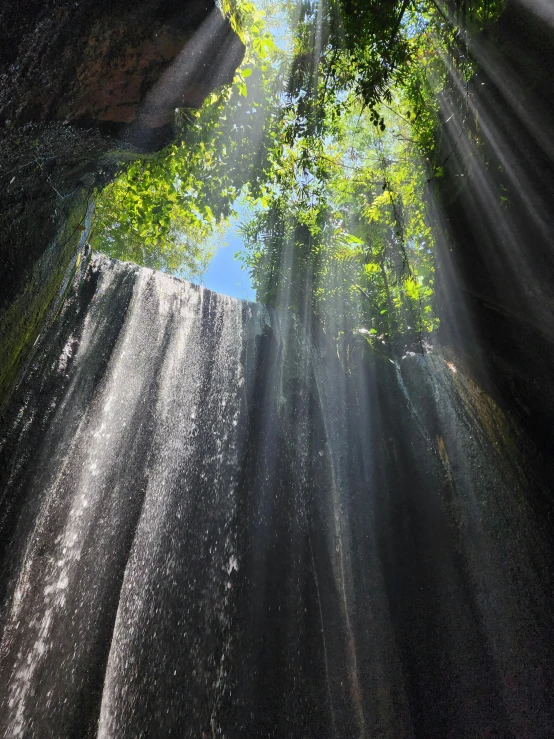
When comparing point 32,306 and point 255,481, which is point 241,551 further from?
point 32,306

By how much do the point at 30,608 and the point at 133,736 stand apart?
5.48ft

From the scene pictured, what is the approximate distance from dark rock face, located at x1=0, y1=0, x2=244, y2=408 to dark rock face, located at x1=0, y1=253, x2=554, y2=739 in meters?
2.23

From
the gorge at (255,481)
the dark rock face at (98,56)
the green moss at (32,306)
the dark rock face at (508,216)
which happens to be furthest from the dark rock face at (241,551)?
the dark rock face at (98,56)

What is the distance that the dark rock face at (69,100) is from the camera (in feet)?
7.08

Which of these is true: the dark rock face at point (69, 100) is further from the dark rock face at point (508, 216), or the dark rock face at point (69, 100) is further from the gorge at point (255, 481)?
the dark rock face at point (508, 216)

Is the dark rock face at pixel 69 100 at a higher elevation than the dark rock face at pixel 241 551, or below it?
higher

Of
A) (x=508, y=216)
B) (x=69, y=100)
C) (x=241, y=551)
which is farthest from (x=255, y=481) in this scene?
(x=69, y=100)

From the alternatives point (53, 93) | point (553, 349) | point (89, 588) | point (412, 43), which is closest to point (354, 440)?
point (553, 349)

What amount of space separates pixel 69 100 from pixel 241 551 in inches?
213

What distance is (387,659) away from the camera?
545cm

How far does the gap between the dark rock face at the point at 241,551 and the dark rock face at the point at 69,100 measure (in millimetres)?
2225

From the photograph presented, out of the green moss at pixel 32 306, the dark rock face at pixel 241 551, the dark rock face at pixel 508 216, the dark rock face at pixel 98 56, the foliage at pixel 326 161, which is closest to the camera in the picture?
the dark rock face at pixel 98 56

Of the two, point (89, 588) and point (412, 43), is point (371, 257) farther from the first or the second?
point (89, 588)

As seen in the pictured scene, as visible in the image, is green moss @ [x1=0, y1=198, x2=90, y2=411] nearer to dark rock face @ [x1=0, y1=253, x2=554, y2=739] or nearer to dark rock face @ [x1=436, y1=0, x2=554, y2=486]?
dark rock face @ [x1=0, y1=253, x2=554, y2=739]
